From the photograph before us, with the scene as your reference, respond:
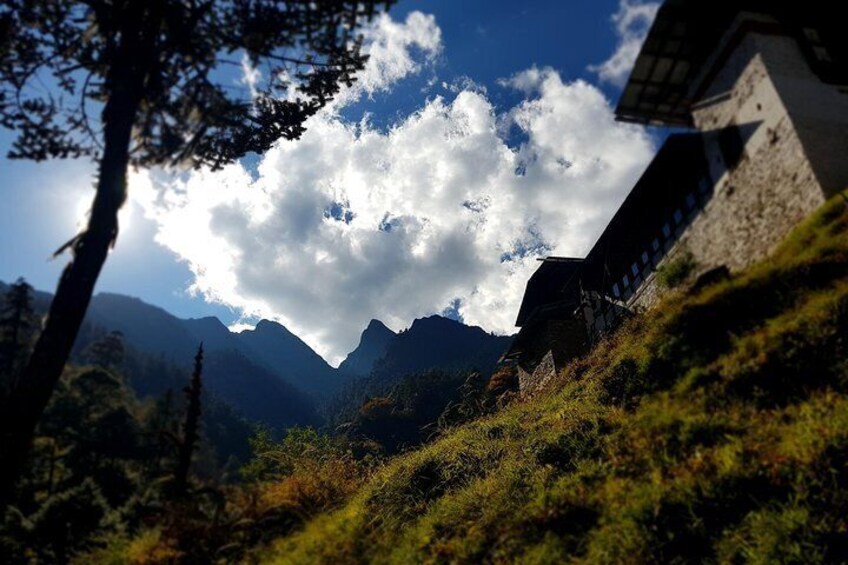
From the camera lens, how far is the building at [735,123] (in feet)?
39.5

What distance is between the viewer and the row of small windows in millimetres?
16266

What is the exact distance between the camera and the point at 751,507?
220 inches

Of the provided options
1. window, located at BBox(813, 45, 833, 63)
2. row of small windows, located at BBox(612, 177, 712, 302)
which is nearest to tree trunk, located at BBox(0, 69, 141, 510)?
row of small windows, located at BBox(612, 177, 712, 302)

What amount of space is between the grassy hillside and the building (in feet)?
6.20

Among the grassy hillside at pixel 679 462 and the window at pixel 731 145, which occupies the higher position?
the window at pixel 731 145

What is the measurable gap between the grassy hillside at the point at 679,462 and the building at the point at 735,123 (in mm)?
1889

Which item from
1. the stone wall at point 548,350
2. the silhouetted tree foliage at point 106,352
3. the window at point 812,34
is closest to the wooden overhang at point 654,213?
the stone wall at point 548,350

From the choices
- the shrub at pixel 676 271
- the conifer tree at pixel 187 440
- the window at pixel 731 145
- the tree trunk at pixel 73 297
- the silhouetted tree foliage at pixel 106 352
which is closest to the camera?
the tree trunk at pixel 73 297

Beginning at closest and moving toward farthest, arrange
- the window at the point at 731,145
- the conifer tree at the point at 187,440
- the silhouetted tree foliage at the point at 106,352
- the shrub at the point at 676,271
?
1. the conifer tree at the point at 187,440
2. the window at the point at 731,145
3. the shrub at the point at 676,271
4. the silhouetted tree foliage at the point at 106,352

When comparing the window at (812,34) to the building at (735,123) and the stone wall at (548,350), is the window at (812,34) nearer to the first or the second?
the building at (735,123)

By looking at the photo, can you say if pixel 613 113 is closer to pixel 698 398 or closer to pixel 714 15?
pixel 714 15

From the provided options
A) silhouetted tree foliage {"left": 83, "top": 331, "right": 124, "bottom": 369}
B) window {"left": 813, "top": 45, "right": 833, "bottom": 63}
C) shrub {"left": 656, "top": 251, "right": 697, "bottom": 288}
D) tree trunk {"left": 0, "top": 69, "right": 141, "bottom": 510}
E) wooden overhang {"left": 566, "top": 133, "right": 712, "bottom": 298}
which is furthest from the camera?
silhouetted tree foliage {"left": 83, "top": 331, "right": 124, "bottom": 369}

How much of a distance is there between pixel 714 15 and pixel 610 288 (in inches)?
508

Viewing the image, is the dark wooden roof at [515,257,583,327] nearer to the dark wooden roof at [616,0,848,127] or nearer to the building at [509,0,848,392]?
the building at [509,0,848,392]
